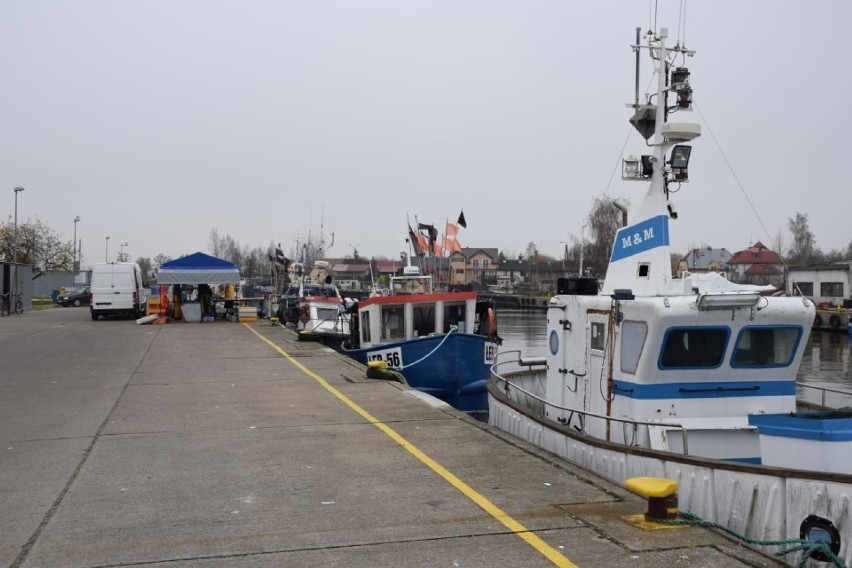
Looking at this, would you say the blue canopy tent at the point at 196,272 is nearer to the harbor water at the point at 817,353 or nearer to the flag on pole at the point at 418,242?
the flag on pole at the point at 418,242

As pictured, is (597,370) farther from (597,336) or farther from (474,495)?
(474,495)

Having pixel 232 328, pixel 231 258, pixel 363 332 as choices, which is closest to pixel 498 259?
pixel 231 258

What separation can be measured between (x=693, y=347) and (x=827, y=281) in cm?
6142

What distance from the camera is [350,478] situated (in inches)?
292

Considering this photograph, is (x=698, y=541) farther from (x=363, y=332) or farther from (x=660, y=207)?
(x=363, y=332)

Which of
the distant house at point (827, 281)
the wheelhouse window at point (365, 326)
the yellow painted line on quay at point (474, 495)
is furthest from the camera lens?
the distant house at point (827, 281)

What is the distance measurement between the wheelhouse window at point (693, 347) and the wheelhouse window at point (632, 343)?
257 millimetres

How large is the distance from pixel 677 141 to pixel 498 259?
406 feet

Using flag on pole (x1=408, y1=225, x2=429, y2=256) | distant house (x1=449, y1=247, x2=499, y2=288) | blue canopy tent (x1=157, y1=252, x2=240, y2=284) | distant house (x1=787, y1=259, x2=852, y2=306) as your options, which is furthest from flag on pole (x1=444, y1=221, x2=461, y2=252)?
distant house (x1=449, y1=247, x2=499, y2=288)

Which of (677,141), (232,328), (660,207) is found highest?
(677,141)

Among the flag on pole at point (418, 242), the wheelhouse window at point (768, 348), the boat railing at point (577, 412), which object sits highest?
the flag on pole at point (418, 242)

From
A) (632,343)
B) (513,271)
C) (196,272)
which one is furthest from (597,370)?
(513,271)

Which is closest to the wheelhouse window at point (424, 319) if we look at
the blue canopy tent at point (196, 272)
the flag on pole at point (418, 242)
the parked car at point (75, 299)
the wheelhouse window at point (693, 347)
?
the flag on pole at point (418, 242)

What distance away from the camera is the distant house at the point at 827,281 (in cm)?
6016
